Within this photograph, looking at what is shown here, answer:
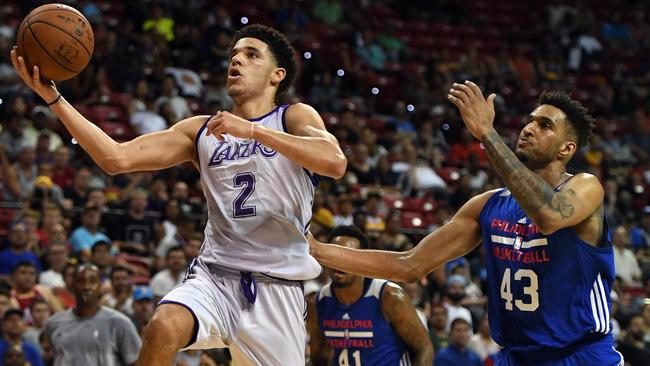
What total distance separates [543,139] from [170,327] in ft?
6.72

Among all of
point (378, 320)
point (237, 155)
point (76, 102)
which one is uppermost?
point (76, 102)

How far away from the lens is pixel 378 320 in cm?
745

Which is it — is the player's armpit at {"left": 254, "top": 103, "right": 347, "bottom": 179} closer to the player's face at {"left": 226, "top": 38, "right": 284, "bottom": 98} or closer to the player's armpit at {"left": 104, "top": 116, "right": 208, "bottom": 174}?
the player's face at {"left": 226, "top": 38, "right": 284, "bottom": 98}

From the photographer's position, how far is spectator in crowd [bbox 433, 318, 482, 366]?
33.8ft

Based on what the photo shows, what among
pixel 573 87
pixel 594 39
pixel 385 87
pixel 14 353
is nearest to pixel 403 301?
pixel 14 353

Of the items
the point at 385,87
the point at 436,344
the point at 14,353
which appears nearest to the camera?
the point at 14,353

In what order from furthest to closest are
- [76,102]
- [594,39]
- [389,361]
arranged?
[594,39] → [76,102] → [389,361]

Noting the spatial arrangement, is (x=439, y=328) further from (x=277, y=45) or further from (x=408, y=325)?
(x=277, y=45)

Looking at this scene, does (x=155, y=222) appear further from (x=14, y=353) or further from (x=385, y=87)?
(x=385, y=87)

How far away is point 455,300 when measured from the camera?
38.4 feet

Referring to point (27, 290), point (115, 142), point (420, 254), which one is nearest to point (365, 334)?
point (420, 254)

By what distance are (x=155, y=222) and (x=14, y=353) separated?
3.43 metres

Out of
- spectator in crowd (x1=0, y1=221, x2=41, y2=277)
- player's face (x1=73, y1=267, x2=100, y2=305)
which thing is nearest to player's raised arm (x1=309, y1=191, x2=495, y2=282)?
player's face (x1=73, y1=267, x2=100, y2=305)

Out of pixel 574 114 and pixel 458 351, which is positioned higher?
pixel 574 114
